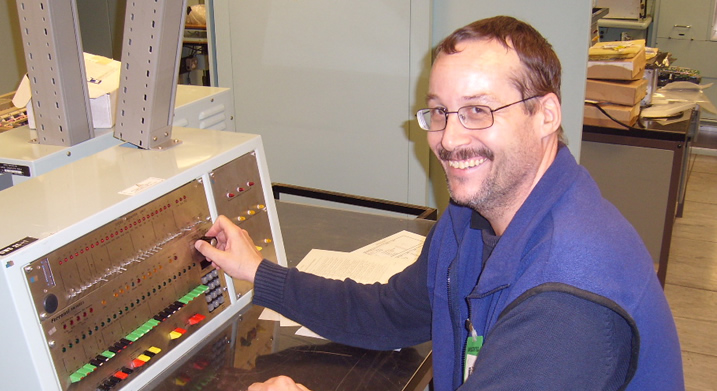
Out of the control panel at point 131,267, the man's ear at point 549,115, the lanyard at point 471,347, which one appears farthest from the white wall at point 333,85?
the lanyard at point 471,347

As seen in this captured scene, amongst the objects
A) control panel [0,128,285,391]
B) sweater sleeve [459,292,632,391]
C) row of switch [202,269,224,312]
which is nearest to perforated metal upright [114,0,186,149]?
control panel [0,128,285,391]

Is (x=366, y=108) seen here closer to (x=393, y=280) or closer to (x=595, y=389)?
(x=393, y=280)

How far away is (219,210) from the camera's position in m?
1.41

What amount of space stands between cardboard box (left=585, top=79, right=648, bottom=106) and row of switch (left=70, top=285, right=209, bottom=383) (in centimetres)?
198

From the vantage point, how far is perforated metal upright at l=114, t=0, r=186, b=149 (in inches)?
54.6

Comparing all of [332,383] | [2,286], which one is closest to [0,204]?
[2,286]

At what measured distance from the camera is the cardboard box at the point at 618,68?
2773 mm

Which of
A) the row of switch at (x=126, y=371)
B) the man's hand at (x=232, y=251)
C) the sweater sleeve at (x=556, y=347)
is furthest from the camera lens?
the man's hand at (x=232, y=251)

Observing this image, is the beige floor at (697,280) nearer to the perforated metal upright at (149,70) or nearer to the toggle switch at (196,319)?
the toggle switch at (196,319)

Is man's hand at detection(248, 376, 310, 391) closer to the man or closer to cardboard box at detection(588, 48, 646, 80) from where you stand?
the man

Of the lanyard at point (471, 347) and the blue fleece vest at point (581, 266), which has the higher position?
the blue fleece vest at point (581, 266)

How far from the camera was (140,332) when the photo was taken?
48.6 inches

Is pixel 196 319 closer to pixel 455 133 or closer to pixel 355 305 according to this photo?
pixel 355 305

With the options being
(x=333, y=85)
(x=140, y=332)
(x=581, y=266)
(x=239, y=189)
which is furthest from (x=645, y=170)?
(x=140, y=332)
